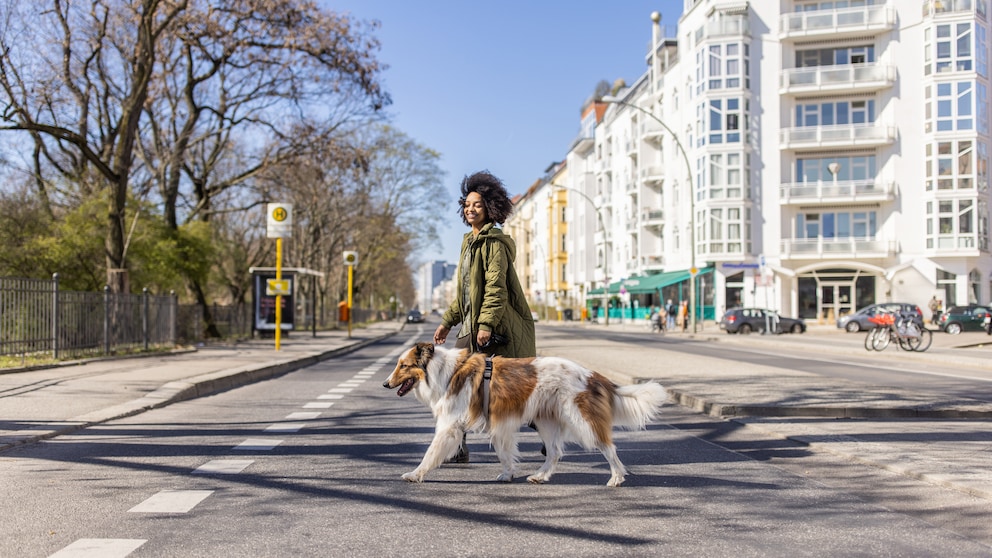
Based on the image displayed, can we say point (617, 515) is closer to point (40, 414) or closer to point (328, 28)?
point (40, 414)

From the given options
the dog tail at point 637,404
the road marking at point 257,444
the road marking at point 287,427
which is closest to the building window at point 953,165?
the road marking at point 287,427

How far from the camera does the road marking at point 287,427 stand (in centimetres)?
882

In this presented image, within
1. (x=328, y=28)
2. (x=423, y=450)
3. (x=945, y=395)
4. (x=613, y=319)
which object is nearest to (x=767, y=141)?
(x=613, y=319)

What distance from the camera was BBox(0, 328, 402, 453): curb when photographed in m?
8.74

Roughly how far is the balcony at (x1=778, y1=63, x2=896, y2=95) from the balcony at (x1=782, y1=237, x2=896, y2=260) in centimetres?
860

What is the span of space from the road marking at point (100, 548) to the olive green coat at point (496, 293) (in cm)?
271

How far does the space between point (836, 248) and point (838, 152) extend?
5.68 m

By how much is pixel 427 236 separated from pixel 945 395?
49.1 metres

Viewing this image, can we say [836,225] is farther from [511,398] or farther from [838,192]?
[511,398]

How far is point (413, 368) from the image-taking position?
571 centimetres

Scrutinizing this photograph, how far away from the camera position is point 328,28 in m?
25.5

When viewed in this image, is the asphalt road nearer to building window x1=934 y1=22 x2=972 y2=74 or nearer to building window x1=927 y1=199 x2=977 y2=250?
building window x1=927 y1=199 x2=977 y2=250

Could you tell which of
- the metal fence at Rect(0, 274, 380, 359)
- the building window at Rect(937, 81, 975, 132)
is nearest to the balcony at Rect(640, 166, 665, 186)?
the building window at Rect(937, 81, 975, 132)

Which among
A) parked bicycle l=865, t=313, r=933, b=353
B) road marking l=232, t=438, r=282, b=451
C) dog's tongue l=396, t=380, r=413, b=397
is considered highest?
dog's tongue l=396, t=380, r=413, b=397
